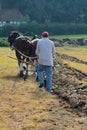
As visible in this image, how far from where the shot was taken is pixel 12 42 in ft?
78.6

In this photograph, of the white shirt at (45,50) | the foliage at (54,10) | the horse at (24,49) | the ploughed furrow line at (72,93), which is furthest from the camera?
the foliage at (54,10)

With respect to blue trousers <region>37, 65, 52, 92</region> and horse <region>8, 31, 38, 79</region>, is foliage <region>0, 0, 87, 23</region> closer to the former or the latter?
horse <region>8, 31, 38, 79</region>

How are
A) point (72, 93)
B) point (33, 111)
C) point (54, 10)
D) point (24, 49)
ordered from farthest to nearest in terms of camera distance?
point (54, 10) < point (24, 49) < point (72, 93) < point (33, 111)

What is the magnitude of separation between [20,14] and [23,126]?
375 ft

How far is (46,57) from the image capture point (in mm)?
17438

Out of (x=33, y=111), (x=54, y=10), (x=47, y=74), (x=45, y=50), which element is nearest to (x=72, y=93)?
(x=47, y=74)

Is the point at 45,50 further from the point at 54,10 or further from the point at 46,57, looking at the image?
the point at 54,10

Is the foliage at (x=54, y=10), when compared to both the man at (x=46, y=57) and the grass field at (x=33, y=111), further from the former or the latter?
the grass field at (x=33, y=111)

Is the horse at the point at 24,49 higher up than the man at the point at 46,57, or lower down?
lower down

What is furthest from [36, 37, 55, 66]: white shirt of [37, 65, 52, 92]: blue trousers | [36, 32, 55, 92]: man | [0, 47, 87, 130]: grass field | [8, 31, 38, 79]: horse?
[8, 31, 38, 79]: horse

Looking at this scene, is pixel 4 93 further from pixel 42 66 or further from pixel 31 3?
pixel 31 3

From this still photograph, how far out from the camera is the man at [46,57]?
1729 centimetres

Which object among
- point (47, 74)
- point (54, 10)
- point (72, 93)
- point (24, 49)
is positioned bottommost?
point (54, 10)

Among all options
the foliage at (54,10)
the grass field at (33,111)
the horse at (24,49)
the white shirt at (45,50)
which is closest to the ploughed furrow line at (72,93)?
the grass field at (33,111)
